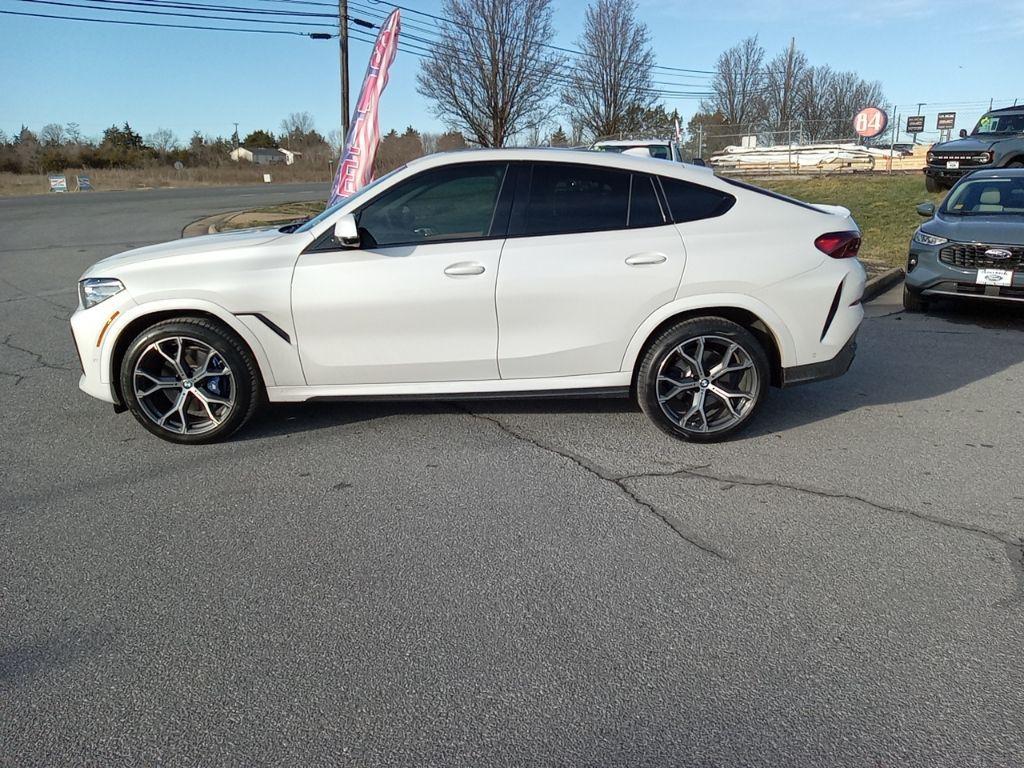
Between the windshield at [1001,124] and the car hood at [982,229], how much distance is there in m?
13.3

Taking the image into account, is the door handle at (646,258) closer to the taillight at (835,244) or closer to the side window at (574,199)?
the side window at (574,199)

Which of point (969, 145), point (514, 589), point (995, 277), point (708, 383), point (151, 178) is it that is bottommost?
point (514, 589)

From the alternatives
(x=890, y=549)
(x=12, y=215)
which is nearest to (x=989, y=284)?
(x=890, y=549)

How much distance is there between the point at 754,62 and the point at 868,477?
6155cm

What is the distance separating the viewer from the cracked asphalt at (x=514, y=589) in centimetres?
236

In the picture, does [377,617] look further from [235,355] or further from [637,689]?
[235,355]

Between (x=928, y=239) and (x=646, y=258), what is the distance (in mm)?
5184

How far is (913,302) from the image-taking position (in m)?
8.38

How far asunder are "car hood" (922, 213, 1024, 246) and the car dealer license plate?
271mm

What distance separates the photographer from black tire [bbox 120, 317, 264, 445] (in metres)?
4.53

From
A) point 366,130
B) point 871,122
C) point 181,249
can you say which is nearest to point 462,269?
point 181,249

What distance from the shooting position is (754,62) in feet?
190

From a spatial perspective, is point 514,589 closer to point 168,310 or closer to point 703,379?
point 703,379

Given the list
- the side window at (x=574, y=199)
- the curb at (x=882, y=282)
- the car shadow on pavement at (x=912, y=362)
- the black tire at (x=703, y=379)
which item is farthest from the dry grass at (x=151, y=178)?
the black tire at (x=703, y=379)
